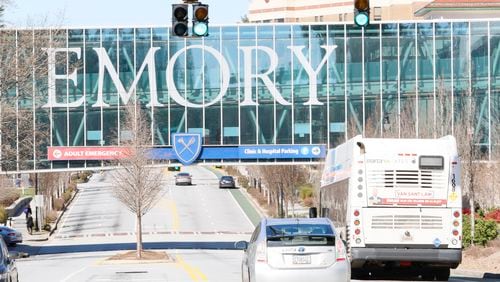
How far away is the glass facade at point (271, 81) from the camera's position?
2694 inches

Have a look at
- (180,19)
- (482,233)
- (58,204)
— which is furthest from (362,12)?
(58,204)

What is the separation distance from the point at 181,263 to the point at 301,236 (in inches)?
1009

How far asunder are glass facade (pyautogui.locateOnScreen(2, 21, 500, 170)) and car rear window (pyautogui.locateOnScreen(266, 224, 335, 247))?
1824 inches

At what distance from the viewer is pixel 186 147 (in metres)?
Result: 67.8

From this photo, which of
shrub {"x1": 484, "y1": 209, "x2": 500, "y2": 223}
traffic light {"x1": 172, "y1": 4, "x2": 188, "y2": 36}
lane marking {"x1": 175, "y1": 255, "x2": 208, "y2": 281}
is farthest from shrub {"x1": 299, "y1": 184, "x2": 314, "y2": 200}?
traffic light {"x1": 172, "y1": 4, "x2": 188, "y2": 36}

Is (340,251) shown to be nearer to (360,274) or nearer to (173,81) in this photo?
(360,274)

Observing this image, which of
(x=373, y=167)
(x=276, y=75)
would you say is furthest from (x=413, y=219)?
(x=276, y=75)

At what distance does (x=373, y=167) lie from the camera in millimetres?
26578

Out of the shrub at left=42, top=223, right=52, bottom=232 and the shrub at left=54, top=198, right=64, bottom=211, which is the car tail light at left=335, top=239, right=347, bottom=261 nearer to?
the shrub at left=42, top=223, right=52, bottom=232

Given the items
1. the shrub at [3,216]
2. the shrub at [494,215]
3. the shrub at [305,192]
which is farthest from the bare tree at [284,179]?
the shrub at [494,215]

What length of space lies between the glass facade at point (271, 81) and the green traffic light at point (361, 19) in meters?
47.0

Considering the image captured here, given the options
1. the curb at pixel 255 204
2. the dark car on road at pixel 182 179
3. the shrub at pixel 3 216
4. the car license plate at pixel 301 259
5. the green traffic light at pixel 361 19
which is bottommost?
the curb at pixel 255 204

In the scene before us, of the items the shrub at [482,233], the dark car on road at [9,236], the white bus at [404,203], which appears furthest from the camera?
the dark car on road at [9,236]

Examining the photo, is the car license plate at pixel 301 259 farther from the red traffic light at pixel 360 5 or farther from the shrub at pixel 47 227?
the shrub at pixel 47 227
